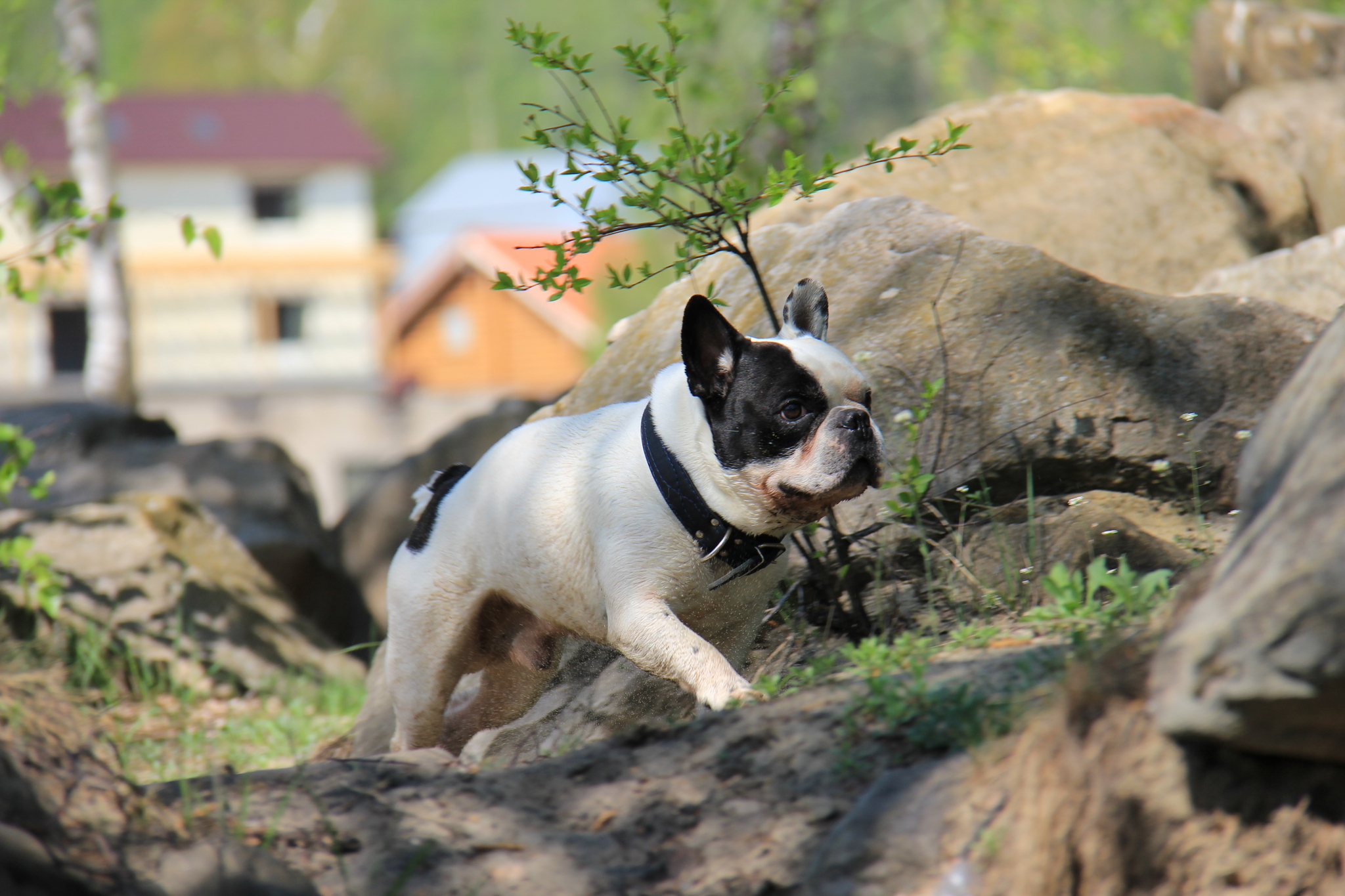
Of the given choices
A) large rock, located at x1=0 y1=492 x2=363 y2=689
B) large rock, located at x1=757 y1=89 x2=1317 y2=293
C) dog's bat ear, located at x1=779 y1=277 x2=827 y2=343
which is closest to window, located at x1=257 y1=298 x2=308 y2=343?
large rock, located at x1=0 y1=492 x2=363 y2=689

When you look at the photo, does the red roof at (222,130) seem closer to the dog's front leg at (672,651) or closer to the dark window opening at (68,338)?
the dark window opening at (68,338)

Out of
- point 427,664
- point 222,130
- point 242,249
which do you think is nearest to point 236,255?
point 242,249

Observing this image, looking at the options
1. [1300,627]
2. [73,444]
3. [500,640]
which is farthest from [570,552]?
[73,444]

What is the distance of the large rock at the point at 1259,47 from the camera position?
999 centimetres

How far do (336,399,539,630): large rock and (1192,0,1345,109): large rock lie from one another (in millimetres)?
6823

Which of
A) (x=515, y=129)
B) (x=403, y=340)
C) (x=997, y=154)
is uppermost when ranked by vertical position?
(x=515, y=129)

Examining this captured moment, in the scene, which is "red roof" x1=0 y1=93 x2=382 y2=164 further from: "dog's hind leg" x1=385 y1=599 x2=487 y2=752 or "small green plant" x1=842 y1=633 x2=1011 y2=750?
A: "small green plant" x1=842 y1=633 x2=1011 y2=750

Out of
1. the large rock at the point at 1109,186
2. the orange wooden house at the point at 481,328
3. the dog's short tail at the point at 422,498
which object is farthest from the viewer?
the orange wooden house at the point at 481,328

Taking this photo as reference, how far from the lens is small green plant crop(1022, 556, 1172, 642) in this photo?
2832 mm

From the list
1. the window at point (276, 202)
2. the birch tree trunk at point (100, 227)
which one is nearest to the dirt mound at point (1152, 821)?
the birch tree trunk at point (100, 227)

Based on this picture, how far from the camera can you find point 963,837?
2.19m

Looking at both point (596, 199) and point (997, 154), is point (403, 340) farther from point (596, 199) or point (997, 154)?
point (997, 154)

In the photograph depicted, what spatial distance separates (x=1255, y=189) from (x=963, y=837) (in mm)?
6457

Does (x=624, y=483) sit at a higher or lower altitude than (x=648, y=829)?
higher
